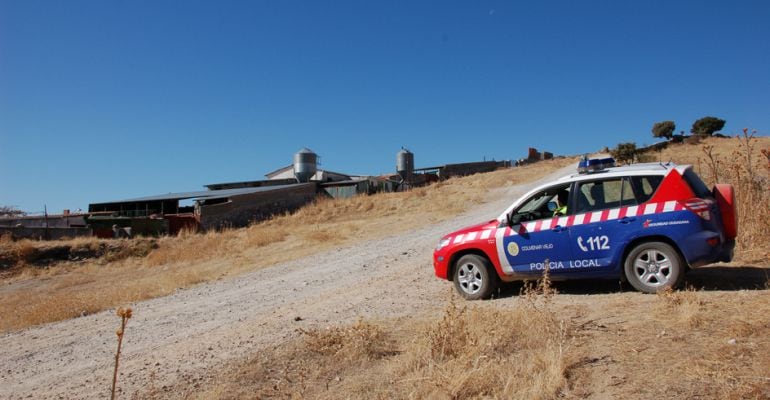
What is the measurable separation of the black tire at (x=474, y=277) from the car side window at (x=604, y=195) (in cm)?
163

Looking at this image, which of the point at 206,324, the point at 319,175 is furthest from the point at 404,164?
the point at 206,324

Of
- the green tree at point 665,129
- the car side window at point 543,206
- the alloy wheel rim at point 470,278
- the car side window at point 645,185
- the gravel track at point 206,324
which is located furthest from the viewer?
the green tree at point 665,129

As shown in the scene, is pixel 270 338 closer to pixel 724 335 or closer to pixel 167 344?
pixel 167 344

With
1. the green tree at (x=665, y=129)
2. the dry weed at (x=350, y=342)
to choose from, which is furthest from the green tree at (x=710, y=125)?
the dry weed at (x=350, y=342)

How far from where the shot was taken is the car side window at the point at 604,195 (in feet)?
22.0

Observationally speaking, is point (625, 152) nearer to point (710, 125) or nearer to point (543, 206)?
point (543, 206)

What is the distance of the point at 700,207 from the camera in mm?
6160

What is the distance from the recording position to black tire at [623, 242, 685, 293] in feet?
20.5

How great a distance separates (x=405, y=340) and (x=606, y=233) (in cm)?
315

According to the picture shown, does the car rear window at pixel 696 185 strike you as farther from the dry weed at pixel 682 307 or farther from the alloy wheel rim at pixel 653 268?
the dry weed at pixel 682 307

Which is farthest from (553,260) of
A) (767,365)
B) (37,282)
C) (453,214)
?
(37,282)

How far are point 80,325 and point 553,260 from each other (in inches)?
380

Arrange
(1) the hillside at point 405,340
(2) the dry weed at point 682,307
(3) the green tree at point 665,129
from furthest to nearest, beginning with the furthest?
(3) the green tree at point 665,129, (2) the dry weed at point 682,307, (1) the hillside at point 405,340

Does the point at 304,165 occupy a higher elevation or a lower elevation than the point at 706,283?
higher
